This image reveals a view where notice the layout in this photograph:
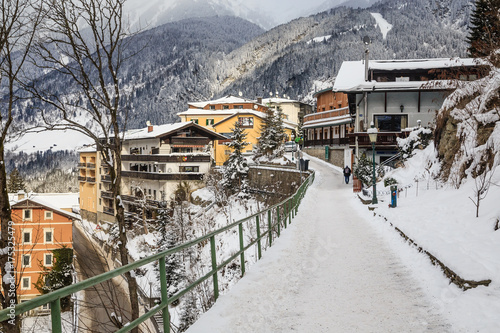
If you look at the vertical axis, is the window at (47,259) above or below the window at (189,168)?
below

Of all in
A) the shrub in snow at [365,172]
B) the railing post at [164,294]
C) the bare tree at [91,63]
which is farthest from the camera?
the shrub in snow at [365,172]

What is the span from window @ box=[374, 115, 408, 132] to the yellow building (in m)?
26.2

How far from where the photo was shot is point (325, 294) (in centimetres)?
796

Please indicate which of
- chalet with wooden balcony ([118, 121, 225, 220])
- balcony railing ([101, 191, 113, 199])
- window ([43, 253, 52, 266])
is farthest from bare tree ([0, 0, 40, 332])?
balcony railing ([101, 191, 113, 199])

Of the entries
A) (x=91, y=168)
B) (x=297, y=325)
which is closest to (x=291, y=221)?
(x=297, y=325)

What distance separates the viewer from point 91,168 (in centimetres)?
6644

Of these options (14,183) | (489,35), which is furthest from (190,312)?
(14,183)

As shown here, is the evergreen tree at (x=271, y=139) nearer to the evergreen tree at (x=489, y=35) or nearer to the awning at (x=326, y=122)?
the awning at (x=326, y=122)

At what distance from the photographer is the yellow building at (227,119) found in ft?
216

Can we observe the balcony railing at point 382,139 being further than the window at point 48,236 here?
No

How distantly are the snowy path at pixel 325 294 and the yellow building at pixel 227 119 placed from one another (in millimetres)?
47816

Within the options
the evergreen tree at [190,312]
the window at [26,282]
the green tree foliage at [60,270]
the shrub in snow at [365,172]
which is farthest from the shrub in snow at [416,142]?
the window at [26,282]

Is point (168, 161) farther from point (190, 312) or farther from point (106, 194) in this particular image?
point (190, 312)

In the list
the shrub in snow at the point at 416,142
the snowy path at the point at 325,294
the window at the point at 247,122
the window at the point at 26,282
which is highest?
the window at the point at 247,122
